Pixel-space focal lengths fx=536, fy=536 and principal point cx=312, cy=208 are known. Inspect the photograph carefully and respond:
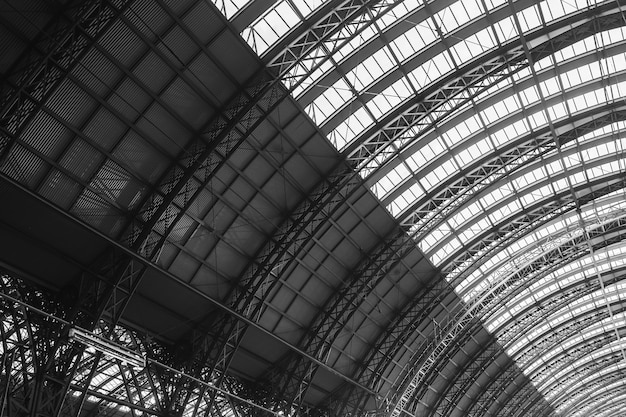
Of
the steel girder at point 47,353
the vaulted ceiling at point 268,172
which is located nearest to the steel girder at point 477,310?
the vaulted ceiling at point 268,172

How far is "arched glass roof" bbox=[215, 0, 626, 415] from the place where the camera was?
2741cm

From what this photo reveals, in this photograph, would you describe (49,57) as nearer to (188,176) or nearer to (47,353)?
(188,176)

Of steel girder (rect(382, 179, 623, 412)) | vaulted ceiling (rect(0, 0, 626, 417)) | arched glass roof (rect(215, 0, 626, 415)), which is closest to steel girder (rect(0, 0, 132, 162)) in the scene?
vaulted ceiling (rect(0, 0, 626, 417))

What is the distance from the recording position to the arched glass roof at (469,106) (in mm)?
27406

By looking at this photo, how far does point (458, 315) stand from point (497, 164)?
18.4 metres

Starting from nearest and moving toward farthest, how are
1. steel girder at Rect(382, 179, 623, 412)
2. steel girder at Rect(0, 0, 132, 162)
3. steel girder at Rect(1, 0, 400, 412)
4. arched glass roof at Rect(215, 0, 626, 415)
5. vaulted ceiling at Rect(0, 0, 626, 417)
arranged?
steel girder at Rect(0, 0, 132, 162)
vaulted ceiling at Rect(0, 0, 626, 417)
steel girder at Rect(1, 0, 400, 412)
arched glass roof at Rect(215, 0, 626, 415)
steel girder at Rect(382, 179, 623, 412)

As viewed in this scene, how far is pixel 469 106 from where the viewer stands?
107 feet

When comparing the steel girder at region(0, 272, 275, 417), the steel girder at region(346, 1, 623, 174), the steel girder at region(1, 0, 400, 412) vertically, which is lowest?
the steel girder at region(0, 272, 275, 417)

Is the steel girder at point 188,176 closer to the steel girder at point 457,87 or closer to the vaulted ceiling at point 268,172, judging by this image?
the vaulted ceiling at point 268,172

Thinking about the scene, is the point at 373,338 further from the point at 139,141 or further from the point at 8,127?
the point at 8,127

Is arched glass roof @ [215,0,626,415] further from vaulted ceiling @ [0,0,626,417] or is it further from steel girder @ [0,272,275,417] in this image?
steel girder @ [0,272,275,417]

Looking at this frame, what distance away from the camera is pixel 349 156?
31.8m

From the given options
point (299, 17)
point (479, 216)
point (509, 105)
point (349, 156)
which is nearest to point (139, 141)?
point (299, 17)

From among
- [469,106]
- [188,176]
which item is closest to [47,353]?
[188,176]
